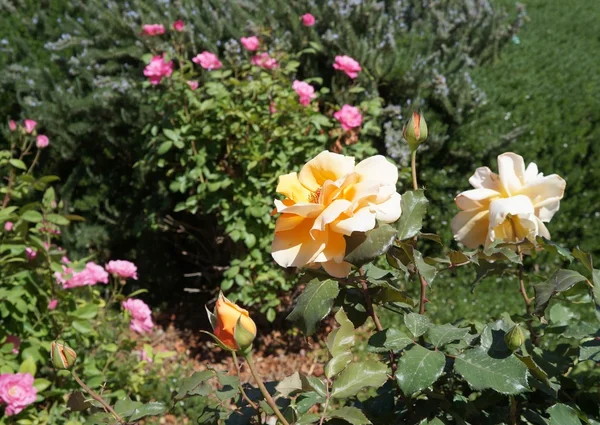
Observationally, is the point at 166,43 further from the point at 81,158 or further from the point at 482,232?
the point at 482,232

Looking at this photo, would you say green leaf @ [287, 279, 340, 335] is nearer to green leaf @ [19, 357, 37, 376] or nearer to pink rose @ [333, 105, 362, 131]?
green leaf @ [19, 357, 37, 376]

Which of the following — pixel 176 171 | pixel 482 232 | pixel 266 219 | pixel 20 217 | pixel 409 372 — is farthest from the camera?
pixel 176 171

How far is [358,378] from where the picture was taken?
91 cm

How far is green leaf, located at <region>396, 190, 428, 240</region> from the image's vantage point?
941 millimetres

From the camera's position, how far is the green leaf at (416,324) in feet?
2.86

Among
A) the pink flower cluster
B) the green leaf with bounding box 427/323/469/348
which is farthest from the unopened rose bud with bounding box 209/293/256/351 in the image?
the pink flower cluster

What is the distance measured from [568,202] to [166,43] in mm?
2505

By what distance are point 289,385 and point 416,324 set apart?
8.5 inches

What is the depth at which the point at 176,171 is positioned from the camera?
3.36 metres

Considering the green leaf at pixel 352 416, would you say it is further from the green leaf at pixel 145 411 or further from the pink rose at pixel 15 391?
the pink rose at pixel 15 391

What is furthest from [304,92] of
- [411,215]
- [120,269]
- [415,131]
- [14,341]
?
[411,215]

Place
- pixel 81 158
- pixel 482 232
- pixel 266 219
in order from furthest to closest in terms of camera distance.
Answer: pixel 81 158
pixel 266 219
pixel 482 232

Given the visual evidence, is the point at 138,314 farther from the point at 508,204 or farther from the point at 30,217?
the point at 508,204

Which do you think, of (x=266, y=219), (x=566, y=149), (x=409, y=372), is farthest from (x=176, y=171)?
(x=409, y=372)
